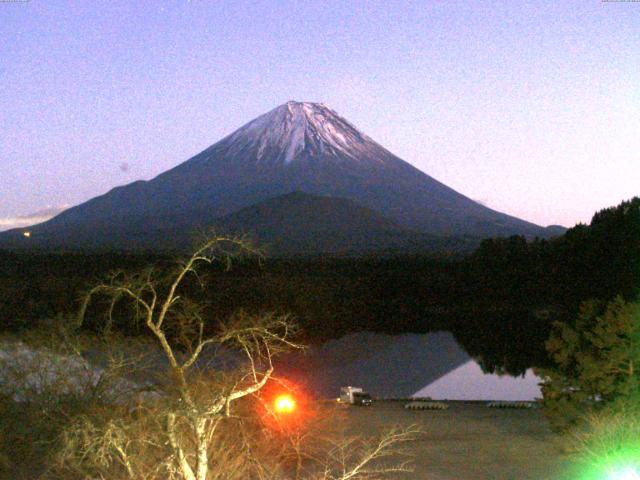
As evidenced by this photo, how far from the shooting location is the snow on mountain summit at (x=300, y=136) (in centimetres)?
10356

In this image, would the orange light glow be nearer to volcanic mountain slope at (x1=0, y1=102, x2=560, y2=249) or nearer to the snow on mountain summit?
volcanic mountain slope at (x1=0, y1=102, x2=560, y2=249)

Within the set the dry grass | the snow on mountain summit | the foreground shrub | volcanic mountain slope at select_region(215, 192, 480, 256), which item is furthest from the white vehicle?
the snow on mountain summit

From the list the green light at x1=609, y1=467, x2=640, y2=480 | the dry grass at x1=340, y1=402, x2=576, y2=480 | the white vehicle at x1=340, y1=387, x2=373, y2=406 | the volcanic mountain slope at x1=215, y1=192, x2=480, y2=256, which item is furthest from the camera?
the volcanic mountain slope at x1=215, y1=192, x2=480, y2=256

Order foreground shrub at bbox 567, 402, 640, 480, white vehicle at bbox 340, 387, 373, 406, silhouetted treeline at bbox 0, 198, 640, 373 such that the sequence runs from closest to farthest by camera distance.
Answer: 1. foreground shrub at bbox 567, 402, 640, 480
2. white vehicle at bbox 340, 387, 373, 406
3. silhouetted treeline at bbox 0, 198, 640, 373

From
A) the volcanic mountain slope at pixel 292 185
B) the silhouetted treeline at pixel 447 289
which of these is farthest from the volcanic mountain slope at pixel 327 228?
the silhouetted treeline at pixel 447 289

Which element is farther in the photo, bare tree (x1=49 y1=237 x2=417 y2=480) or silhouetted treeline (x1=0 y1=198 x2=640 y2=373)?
silhouetted treeline (x1=0 y1=198 x2=640 y2=373)

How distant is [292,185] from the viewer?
102375 millimetres

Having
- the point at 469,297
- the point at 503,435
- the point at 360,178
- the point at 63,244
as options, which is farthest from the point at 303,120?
the point at 503,435

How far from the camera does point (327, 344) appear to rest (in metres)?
31.2

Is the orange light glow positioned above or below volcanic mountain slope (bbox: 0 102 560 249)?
below

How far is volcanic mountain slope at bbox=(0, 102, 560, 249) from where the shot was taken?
3701 inches

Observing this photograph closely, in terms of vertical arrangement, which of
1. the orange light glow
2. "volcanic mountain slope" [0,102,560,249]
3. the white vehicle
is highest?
"volcanic mountain slope" [0,102,560,249]

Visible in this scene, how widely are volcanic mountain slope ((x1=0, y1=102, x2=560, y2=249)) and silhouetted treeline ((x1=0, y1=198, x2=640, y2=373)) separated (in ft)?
165

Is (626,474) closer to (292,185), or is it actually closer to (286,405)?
(286,405)
